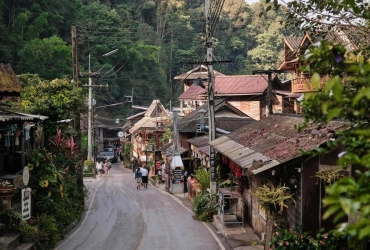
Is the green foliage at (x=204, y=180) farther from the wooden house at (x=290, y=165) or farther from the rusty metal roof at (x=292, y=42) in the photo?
the rusty metal roof at (x=292, y=42)

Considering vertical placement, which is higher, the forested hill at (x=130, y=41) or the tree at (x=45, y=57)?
the forested hill at (x=130, y=41)

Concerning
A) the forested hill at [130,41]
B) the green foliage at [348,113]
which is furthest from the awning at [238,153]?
the forested hill at [130,41]

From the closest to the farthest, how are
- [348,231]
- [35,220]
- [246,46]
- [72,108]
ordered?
[348,231] < [35,220] < [72,108] < [246,46]

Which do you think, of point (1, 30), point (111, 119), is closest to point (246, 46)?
point (111, 119)

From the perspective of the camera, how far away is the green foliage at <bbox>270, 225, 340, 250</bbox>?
1186 cm

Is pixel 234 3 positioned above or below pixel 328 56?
above

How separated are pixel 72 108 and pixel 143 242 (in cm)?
757

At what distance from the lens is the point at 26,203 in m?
16.2

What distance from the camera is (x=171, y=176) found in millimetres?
32438

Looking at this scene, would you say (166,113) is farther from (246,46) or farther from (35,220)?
(35,220)

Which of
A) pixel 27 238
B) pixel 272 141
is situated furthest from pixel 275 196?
pixel 27 238

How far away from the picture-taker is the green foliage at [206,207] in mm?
21859

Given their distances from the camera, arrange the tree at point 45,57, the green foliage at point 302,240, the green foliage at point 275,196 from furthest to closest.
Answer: the tree at point 45,57, the green foliage at point 275,196, the green foliage at point 302,240

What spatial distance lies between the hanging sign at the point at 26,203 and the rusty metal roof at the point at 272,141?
22.2 ft
